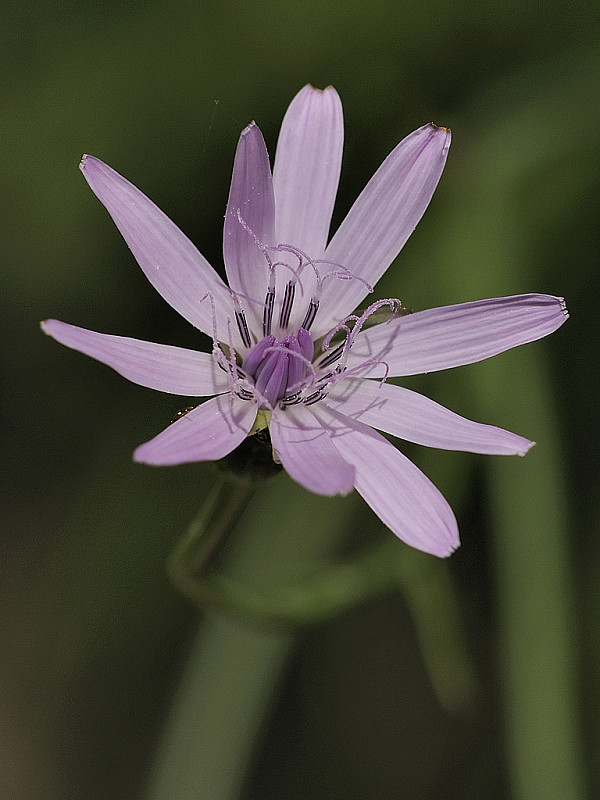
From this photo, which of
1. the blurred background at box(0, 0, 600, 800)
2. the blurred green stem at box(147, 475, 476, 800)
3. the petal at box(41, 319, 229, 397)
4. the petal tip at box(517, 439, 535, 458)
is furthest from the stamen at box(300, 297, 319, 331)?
the blurred background at box(0, 0, 600, 800)

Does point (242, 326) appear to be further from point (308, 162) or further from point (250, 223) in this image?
point (308, 162)

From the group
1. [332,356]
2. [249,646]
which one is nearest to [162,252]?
[332,356]

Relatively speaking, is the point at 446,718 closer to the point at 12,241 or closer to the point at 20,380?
the point at 20,380

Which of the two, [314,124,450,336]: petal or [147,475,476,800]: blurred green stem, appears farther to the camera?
[147,475,476,800]: blurred green stem

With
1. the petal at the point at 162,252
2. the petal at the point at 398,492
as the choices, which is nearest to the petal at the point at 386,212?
the petal at the point at 162,252

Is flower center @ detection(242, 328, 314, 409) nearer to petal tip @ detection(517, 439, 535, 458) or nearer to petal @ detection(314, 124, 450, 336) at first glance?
petal @ detection(314, 124, 450, 336)

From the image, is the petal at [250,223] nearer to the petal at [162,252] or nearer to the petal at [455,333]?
the petal at [162,252]
